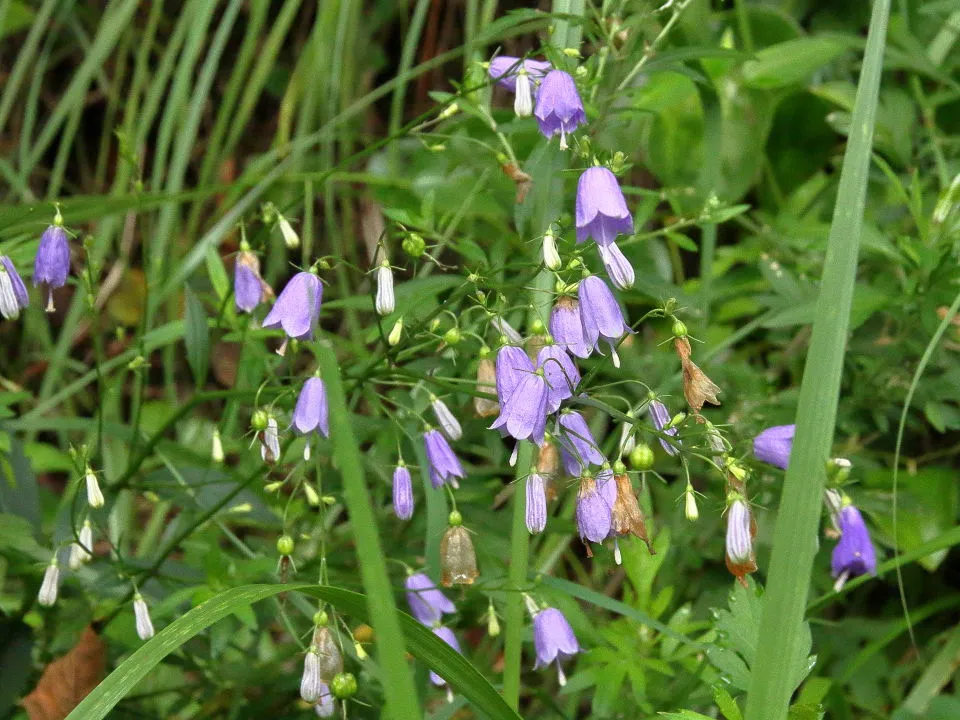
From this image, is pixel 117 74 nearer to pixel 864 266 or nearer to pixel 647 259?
pixel 647 259

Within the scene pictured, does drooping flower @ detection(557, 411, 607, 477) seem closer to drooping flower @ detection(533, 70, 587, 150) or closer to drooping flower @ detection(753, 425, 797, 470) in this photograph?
drooping flower @ detection(753, 425, 797, 470)

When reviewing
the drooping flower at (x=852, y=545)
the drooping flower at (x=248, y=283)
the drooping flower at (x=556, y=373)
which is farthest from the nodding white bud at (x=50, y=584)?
the drooping flower at (x=852, y=545)

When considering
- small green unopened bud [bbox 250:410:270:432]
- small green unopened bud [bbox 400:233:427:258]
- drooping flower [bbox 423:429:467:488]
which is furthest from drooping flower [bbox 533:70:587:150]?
small green unopened bud [bbox 250:410:270:432]

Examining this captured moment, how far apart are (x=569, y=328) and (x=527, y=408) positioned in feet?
0.49

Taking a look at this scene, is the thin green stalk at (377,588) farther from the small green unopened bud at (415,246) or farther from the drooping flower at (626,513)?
the small green unopened bud at (415,246)

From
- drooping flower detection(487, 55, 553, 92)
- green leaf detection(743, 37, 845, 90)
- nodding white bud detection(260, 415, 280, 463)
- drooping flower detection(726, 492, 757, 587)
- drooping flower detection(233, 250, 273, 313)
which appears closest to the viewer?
drooping flower detection(726, 492, 757, 587)

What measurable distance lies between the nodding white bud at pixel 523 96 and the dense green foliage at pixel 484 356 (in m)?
0.07

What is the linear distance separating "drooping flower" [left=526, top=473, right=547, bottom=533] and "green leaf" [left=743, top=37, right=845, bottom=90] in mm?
1628

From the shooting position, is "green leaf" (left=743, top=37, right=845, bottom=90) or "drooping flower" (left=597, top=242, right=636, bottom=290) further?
"green leaf" (left=743, top=37, right=845, bottom=90)

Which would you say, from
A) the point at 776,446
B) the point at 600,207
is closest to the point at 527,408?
the point at 600,207

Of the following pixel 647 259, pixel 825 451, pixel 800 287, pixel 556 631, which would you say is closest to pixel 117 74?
pixel 647 259

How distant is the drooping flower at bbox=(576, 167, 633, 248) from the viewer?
1.31 meters

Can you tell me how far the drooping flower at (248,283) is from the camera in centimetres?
170

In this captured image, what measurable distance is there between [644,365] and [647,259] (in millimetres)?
351
